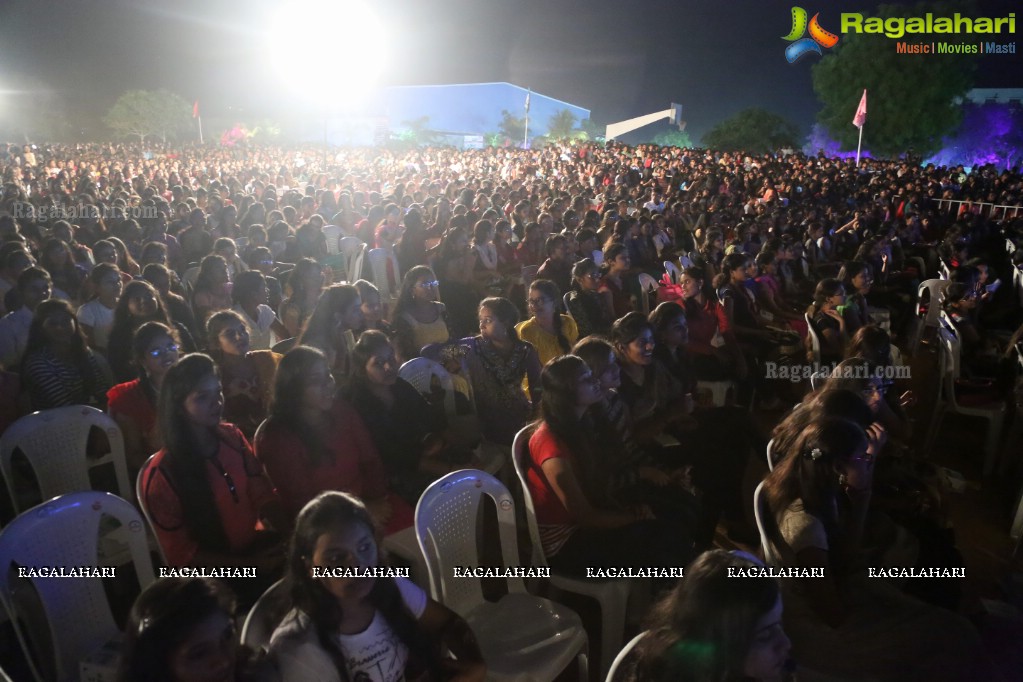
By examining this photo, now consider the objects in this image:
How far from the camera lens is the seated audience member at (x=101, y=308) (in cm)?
472

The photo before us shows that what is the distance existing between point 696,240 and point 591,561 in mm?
8871

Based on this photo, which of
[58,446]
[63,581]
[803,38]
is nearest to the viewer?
[63,581]

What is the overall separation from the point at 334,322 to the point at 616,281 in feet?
9.57

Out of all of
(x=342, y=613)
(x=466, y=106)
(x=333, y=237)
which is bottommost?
(x=342, y=613)

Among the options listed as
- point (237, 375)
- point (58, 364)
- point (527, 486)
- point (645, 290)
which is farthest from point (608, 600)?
point (645, 290)

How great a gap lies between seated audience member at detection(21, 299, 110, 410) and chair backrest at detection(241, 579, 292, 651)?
2411mm

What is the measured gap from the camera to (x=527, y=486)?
9.46 ft

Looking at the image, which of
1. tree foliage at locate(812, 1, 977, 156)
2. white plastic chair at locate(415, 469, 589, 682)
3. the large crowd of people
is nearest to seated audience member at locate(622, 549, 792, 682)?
the large crowd of people

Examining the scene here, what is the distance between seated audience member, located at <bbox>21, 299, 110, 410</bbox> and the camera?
3582 millimetres

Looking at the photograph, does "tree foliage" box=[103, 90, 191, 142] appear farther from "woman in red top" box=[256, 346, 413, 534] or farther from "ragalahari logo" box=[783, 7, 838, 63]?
"woman in red top" box=[256, 346, 413, 534]

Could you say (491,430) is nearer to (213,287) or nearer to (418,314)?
(418,314)

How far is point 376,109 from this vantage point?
81.4m

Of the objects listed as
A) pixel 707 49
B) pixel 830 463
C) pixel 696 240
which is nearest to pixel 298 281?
pixel 830 463

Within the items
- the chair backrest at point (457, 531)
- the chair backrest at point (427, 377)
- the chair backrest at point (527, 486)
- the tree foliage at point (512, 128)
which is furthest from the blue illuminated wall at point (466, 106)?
the chair backrest at point (457, 531)
